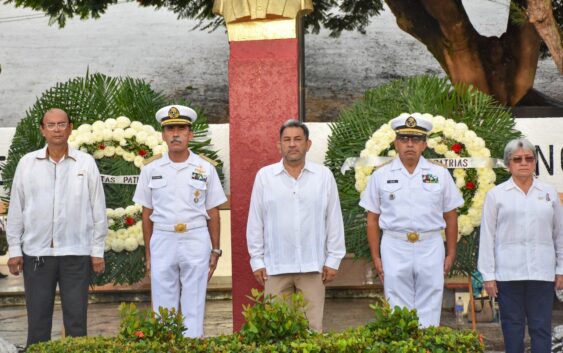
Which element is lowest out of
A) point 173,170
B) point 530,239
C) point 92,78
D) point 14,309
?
point 14,309

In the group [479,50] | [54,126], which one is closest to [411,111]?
[54,126]

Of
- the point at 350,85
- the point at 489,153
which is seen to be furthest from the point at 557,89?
the point at 489,153

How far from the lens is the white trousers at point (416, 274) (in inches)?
227

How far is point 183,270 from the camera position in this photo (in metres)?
5.91

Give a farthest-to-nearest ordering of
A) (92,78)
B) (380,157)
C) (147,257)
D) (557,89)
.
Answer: (557,89) < (92,78) < (380,157) < (147,257)

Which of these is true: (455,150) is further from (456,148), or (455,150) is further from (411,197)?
(411,197)

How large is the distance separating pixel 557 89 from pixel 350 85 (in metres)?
1.84

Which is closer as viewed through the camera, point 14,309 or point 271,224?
point 271,224

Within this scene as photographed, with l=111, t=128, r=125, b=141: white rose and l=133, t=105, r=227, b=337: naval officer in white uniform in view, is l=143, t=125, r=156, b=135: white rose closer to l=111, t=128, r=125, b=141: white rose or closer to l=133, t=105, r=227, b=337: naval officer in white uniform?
l=111, t=128, r=125, b=141: white rose

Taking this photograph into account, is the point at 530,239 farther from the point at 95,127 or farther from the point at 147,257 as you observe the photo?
the point at 95,127

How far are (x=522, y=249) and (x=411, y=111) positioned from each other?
1536 millimetres

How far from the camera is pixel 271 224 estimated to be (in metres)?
5.82

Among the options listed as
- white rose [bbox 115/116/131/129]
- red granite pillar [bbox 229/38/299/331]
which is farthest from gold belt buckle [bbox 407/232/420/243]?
white rose [bbox 115/116/131/129]

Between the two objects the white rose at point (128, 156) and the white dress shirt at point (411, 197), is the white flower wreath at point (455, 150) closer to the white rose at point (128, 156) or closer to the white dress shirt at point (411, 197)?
the white dress shirt at point (411, 197)
